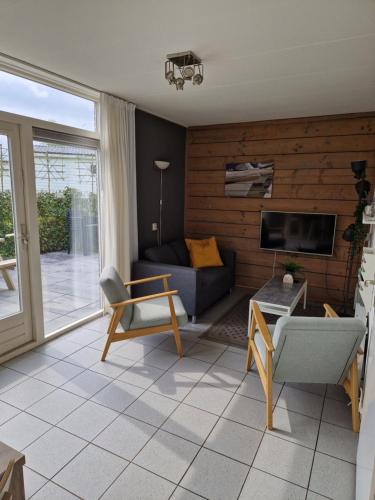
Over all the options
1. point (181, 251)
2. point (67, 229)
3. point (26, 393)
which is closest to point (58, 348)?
point (26, 393)

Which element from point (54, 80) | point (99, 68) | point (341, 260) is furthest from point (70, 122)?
point (341, 260)

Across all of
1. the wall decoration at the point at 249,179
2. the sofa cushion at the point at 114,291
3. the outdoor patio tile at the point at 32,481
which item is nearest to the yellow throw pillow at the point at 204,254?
the wall decoration at the point at 249,179

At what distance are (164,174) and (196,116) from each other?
88cm

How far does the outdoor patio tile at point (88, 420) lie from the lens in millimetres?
2010

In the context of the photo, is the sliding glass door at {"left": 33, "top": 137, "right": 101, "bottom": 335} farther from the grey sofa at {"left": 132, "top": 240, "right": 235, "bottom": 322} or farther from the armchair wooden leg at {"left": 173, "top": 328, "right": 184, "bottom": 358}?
the armchair wooden leg at {"left": 173, "top": 328, "right": 184, "bottom": 358}

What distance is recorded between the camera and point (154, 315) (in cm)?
292

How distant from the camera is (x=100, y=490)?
64.2 inches

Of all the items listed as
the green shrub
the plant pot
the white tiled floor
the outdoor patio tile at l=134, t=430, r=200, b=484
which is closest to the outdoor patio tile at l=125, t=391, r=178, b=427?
the white tiled floor

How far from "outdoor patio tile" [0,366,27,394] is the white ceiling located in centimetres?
248

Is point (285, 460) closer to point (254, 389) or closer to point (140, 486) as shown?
point (254, 389)

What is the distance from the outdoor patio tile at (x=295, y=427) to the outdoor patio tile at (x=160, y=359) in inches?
38.1

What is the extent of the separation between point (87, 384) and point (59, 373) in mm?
306

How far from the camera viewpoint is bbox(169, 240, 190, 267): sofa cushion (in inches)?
174

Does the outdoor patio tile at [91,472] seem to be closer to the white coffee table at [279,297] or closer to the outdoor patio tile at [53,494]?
the outdoor patio tile at [53,494]
